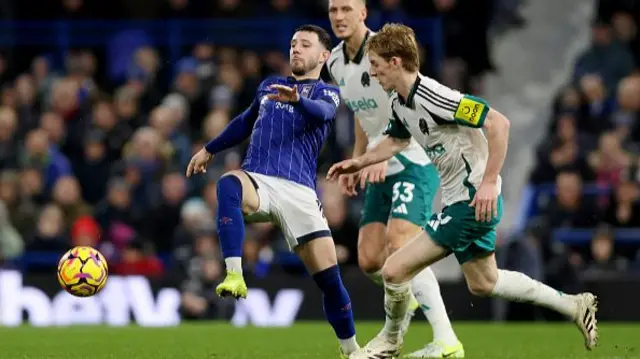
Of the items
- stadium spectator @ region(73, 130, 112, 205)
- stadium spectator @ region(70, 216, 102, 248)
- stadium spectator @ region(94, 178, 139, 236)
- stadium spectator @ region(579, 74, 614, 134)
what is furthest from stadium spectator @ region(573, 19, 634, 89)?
stadium spectator @ region(70, 216, 102, 248)

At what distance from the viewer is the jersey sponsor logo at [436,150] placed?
30.6 feet

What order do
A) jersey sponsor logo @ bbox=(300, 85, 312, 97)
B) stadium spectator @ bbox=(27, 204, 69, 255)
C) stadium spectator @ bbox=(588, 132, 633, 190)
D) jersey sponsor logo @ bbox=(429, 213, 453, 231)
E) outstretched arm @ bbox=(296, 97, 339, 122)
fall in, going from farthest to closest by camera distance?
stadium spectator @ bbox=(588, 132, 633, 190), stadium spectator @ bbox=(27, 204, 69, 255), jersey sponsor logo @ bbox=(300, 85, 312, 97), jersey sponsor logo @ bbox=(429, 213, 453, 231), outstretched arm @ bbox=(296, 97, 339, 122)

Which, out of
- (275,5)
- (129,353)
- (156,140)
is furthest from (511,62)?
(129,353)

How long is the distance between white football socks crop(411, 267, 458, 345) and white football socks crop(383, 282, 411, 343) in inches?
46.2

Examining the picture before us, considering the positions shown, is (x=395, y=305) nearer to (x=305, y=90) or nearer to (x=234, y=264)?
(x=234, y=264)

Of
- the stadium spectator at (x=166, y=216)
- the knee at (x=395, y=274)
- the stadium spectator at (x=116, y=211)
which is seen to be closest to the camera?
the knee at (x=395, y=274)

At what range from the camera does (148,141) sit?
17984 millimetres

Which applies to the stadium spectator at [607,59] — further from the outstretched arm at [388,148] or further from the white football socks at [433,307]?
the outstretched arm at [388,148]

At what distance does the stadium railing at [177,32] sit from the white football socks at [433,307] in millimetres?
9211

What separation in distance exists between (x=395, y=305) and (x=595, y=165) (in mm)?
8761

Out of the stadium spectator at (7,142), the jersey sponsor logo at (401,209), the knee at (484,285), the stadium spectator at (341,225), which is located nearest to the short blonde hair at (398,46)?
the knee at (484,285)

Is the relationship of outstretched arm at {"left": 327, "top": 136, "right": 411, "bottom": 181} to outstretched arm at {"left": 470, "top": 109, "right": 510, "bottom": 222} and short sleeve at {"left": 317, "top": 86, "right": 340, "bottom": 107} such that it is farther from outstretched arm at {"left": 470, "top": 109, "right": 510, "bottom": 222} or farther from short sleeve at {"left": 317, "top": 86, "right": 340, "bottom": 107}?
outstretched arm at {"left": 470, "top": 109, "right": 510, "bottom": 222}

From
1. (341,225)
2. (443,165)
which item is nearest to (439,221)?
(443,165)

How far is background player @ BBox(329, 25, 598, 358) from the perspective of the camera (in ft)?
29.5
